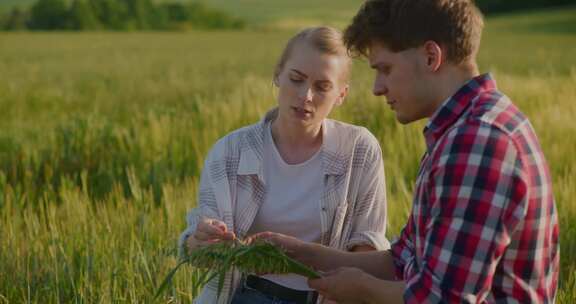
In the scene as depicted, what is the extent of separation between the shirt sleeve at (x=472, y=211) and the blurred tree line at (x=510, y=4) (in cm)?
5958

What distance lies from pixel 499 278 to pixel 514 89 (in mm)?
5307

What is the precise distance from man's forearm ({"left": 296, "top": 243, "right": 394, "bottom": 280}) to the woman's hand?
0.72ft

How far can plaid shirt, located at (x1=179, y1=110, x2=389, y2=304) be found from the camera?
2533 mm

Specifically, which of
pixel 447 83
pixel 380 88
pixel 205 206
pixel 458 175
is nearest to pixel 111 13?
pixel 205 206

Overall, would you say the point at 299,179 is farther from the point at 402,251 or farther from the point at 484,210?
the point at 484,210

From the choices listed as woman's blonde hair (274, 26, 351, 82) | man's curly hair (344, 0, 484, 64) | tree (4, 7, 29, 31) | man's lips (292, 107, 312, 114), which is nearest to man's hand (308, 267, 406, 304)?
man's curly hair (344, 0, 484, 64)

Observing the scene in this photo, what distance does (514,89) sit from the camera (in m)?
6.79

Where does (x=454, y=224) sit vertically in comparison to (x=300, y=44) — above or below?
below

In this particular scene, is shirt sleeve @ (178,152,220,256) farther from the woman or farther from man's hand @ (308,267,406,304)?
man's hand @ (308,267,406,304)

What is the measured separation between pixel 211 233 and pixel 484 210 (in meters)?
0.86

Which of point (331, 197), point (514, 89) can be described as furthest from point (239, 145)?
point (514, 89)

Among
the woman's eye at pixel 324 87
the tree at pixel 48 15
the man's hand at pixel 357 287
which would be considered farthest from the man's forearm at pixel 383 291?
the tree at pixel 48 15

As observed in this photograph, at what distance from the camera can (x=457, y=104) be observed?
5.94 ft

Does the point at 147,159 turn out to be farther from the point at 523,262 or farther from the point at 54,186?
the point at 523,262
